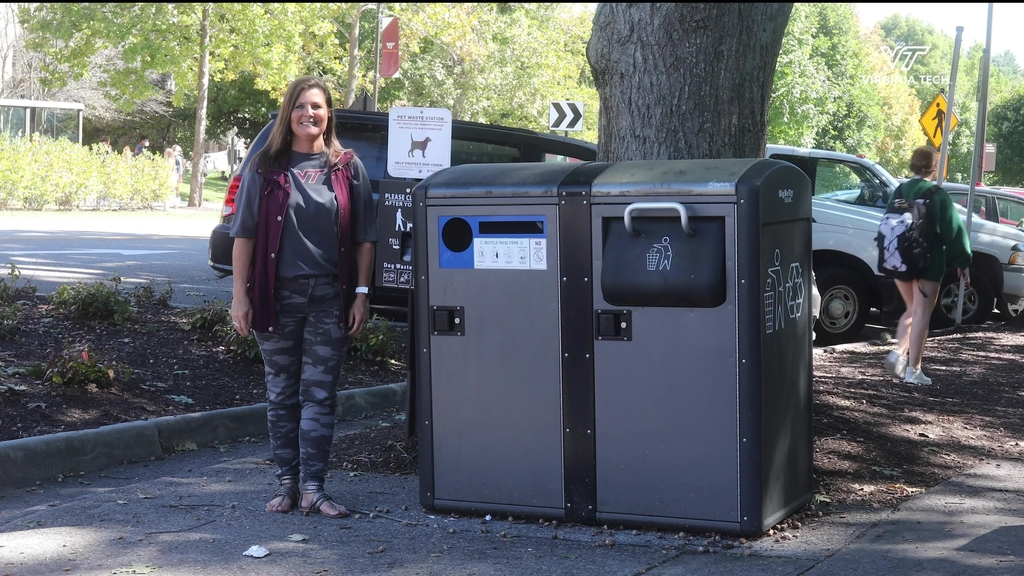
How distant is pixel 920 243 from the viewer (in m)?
8.62

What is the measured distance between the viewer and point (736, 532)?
14.5 ft

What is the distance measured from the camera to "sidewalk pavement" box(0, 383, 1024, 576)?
4172 mm

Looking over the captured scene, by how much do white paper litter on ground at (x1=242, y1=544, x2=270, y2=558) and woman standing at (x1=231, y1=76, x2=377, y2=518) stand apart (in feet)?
1.63

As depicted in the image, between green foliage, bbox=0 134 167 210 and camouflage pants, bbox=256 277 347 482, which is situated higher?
green foliage, bbox=0 134 167 210

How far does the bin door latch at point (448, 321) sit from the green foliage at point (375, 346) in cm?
334

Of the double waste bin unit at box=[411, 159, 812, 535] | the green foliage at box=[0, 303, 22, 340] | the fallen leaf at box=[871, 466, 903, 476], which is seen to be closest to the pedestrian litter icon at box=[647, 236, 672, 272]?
the double waste bin unit at box=[411, 159, 812, 535]

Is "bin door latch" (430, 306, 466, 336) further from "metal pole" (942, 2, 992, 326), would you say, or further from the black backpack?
"metal pole" (942, 2, 992, 326)

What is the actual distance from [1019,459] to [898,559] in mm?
2144

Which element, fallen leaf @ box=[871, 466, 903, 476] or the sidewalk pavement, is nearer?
the sidewalk pavement

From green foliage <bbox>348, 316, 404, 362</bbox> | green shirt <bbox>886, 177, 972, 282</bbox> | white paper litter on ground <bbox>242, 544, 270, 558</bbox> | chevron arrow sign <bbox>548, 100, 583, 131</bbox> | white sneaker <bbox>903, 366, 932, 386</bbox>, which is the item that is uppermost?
chevron arrow sign <bbox>548, 100, 583, 131</bbox>

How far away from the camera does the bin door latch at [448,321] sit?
4.75 m

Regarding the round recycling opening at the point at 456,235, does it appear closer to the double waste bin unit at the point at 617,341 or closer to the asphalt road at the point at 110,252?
the double waste bin unit at the point at 617,341

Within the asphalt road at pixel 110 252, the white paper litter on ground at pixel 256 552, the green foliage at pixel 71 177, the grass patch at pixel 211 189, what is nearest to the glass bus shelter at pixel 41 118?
the green foliage at pixel 71 177

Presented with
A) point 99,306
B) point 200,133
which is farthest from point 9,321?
point 200,133
